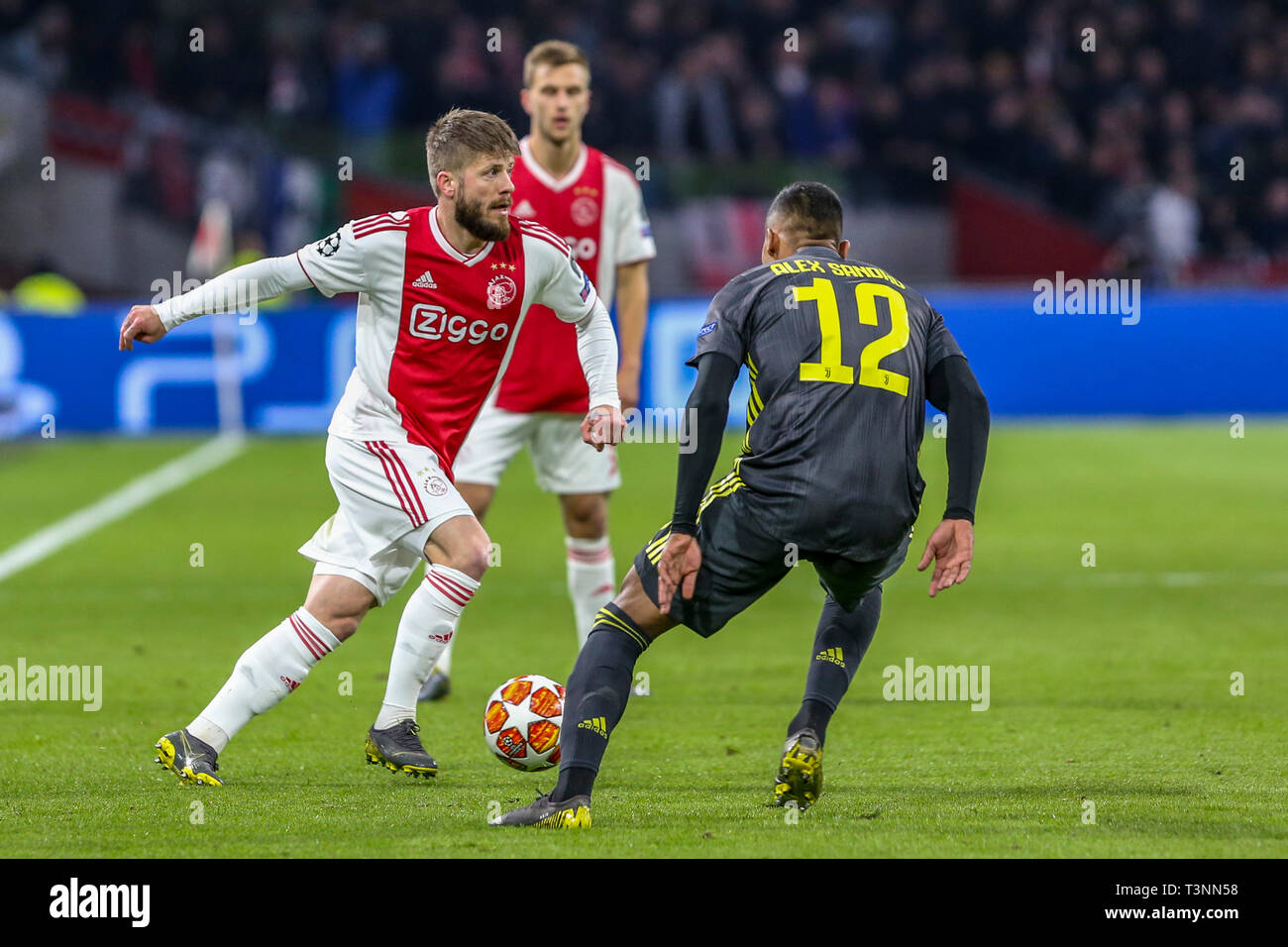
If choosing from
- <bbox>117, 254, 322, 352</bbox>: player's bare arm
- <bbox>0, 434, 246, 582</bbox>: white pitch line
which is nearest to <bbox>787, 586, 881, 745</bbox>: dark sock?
<bbox>117, 254, 322, 352</bbox>: player's bare arm

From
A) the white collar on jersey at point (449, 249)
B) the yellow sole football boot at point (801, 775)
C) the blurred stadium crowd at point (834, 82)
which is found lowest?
the yellow sole football boot at point (801, 775)

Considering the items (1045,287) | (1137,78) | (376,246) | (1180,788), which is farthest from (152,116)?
(1180,788)

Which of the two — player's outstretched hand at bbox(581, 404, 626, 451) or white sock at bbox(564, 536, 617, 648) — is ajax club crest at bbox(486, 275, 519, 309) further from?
white sock at bbox(564, 536, 617, 648)

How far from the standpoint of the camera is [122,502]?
41.5 ft

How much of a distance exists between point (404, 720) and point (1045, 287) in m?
13.8

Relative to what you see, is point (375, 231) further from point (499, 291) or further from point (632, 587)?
point (632, 587)

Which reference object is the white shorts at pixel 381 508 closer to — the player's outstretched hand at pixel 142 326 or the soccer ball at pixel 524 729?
the soccer ball at pixel 524 729

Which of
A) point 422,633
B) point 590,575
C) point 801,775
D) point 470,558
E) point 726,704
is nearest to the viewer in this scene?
point 801,775

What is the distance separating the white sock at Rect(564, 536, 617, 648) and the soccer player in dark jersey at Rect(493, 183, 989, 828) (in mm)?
2303

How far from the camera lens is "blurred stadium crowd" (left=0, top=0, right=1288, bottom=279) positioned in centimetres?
2088

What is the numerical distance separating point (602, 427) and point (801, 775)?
1.12 meters

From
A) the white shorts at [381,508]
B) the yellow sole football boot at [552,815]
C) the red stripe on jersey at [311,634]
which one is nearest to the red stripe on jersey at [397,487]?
the white shorts at [381,508]

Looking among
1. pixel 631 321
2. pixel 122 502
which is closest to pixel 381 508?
pixel 631 321

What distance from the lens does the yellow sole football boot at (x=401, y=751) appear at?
5.32 metres
